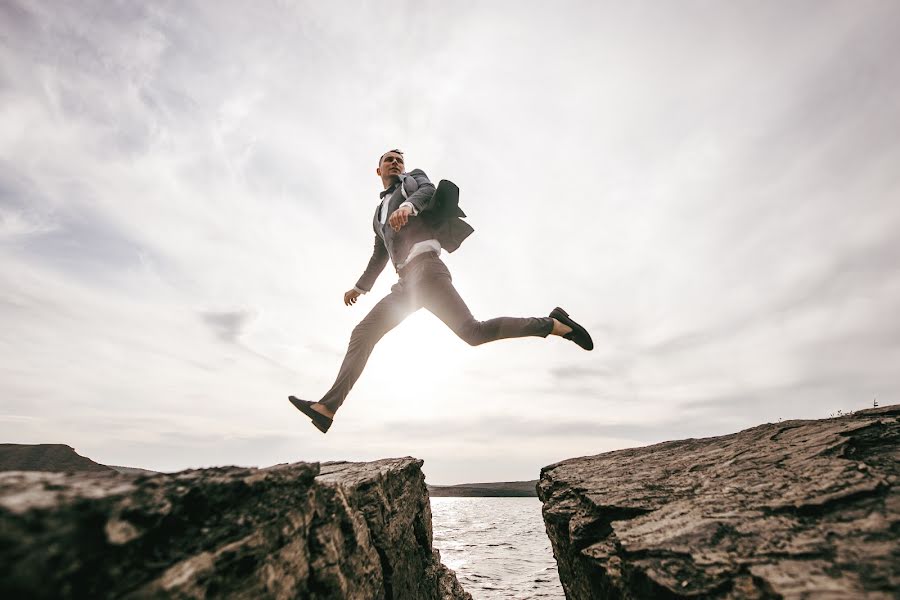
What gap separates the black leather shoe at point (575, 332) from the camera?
394 centimetres

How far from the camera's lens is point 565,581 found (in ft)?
12.6

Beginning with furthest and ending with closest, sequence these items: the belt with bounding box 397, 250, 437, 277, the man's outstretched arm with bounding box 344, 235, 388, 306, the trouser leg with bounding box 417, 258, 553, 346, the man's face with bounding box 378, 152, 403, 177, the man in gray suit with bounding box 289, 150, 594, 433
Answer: the man's outstretched arm with bounding box 344, 235, 388, 306 → the man's face with bounding box 378, 152, 403, 177 → the belt with bounding box 397, 250, 437, 277 → the trouser leg with bounding box 417, 258, 553, 346 → the man in gray suit with bounding box 289, 150, 594, 433

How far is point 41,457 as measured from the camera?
5988 millimetres

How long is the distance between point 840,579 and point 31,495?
113 inches

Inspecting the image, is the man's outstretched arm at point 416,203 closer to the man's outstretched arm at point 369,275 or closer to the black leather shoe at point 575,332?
the man's outstretched arm at point 369,275

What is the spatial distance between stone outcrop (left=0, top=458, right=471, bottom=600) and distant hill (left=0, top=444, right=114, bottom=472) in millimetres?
5881

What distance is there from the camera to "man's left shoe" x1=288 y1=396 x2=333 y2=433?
124 inches

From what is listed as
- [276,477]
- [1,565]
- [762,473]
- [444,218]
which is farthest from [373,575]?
[444,218]

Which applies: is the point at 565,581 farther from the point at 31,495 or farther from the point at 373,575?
the point at 31,495

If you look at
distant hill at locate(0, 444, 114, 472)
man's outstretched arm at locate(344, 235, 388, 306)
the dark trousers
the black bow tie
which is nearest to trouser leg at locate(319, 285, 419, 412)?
the dark trousers

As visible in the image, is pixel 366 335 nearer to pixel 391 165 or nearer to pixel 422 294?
pixel 422 294

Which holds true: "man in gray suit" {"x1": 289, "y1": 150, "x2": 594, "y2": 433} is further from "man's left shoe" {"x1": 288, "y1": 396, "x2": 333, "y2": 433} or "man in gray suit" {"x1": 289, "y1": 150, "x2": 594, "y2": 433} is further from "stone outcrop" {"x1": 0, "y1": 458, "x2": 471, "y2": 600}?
"stone outcrop" {"x1": 0, "y1": 458, "x2": 471, "y2": 600}

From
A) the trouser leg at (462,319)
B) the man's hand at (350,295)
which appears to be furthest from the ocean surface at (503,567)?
the trouser leg at (462,319)

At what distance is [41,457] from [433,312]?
7095 millimetres
